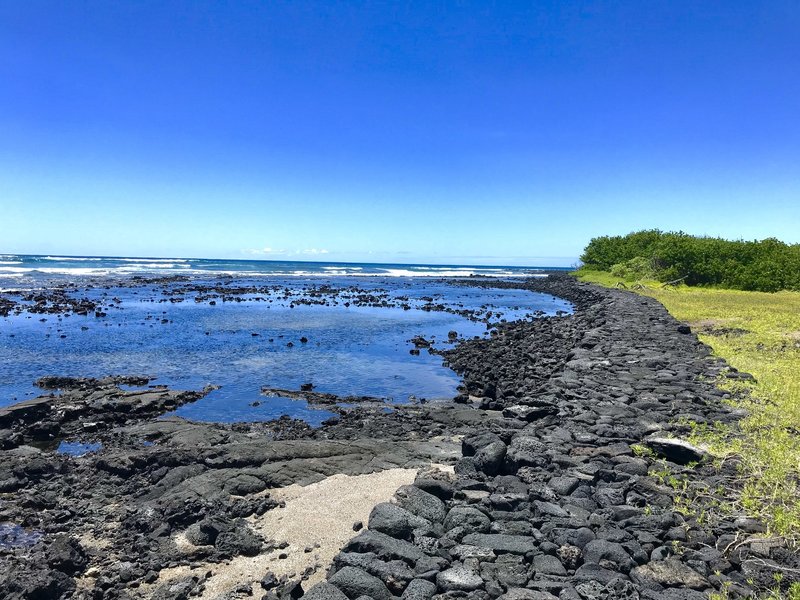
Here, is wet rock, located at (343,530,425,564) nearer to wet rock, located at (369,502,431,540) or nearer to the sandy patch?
wet rock, located at (369,502,431,540)

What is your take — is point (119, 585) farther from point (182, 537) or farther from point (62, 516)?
point (62, 516)

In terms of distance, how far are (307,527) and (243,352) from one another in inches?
656

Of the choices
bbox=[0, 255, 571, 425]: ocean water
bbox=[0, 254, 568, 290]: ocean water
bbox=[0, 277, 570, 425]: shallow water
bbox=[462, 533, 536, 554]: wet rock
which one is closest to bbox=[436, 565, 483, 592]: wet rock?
bbox=[462, 533, 536, 554]: wet rock

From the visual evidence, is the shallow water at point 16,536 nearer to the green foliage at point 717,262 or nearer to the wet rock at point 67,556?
the wet rock at point 67,556

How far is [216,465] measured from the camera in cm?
987

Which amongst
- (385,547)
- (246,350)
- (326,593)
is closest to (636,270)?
(246,350)

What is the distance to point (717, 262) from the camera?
47.4 meters

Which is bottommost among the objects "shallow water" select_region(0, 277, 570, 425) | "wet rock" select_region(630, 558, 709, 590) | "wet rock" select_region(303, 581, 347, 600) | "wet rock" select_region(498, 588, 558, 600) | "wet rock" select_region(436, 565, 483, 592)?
"shallow water" select_region(0, 277, 570, 425)

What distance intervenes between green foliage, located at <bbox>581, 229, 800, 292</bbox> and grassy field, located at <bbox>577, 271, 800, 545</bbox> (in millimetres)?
21555

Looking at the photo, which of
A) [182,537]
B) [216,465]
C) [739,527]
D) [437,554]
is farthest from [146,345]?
[739,527]

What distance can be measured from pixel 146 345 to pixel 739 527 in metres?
24.5

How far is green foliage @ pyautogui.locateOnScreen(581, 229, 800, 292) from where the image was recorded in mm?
42312

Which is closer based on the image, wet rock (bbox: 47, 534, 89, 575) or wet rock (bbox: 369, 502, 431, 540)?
wet rock (bbox: 369, 502, 431, 540)

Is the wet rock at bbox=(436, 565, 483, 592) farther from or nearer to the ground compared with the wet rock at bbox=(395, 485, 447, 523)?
farther from the ground
